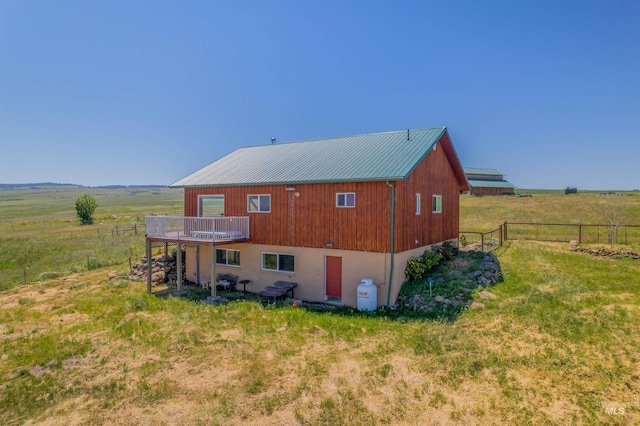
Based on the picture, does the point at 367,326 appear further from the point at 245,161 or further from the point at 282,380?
the point at 245,161

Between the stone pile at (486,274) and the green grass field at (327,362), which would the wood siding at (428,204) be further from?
the green grass field at (327,362)

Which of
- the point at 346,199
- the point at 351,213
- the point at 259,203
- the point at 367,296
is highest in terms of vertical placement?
the point at 346,199

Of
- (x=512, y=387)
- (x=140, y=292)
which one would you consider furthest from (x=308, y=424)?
(x=140, y=292)

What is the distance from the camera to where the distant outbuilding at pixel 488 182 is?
61.5m

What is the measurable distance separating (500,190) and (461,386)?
63.5 meters

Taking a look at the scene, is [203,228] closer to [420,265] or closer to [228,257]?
[228,257]

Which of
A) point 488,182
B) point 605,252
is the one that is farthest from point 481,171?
point 605,252

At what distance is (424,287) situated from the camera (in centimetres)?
1272

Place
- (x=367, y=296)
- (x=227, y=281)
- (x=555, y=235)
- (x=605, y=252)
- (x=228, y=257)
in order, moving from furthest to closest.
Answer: (x=555, y=235) < (x=605, y=252) < (x=228, y=257) < (x=227, y=281) < (x=367, y=296)

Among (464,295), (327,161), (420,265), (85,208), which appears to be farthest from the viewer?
(85,208)

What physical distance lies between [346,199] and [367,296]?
12.0 feet

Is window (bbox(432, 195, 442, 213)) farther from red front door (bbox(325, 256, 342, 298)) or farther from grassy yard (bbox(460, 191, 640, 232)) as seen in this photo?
grassy yard (bbox(460, 191, 640, 232))

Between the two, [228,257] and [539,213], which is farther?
[539,213]

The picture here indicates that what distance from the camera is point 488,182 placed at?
6369cm
